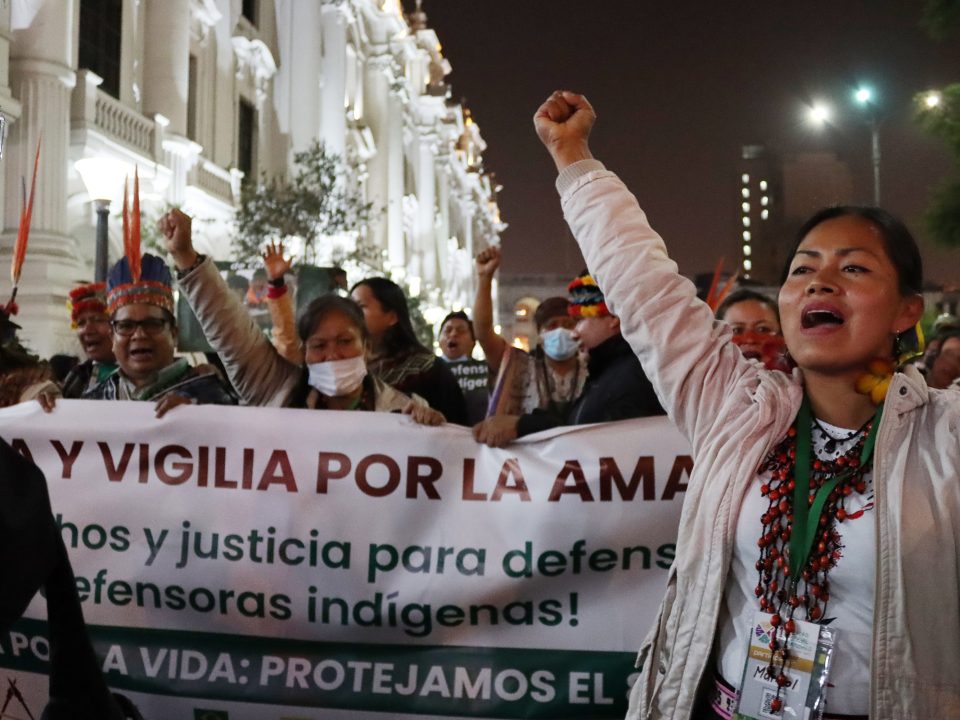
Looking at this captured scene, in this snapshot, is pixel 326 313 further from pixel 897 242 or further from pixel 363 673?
pixel 897 242

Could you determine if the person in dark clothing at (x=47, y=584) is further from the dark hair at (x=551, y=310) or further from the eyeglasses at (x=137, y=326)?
the dark hair at (x=551, y=310)

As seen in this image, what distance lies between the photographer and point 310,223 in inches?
882

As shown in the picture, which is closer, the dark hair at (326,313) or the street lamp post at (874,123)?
the dark hair at (326,313)

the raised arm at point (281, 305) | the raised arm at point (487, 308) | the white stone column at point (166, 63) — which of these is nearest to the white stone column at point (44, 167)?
the white stone column at point (166, 63)

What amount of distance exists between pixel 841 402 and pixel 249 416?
93.4 inches

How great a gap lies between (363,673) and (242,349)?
1665 millimetres

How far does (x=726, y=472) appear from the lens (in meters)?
2.12

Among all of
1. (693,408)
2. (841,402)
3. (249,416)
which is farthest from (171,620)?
(841,402)

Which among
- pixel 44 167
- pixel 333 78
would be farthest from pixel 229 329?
pixel 333 78

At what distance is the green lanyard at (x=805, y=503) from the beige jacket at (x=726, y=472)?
6cm

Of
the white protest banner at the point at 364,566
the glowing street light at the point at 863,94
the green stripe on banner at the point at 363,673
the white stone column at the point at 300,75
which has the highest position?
the white stone column at the point at 300,75

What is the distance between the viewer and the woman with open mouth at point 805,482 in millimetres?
1862

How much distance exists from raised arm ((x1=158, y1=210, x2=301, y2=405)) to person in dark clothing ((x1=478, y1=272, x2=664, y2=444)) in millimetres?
1285

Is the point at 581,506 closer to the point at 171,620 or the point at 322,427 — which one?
the point at 322,427
